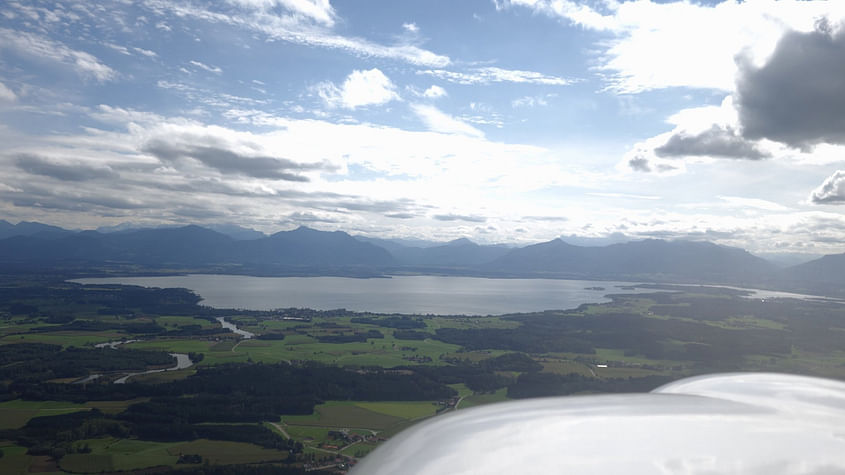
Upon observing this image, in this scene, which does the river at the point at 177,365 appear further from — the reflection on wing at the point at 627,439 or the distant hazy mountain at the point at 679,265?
the distant hazy mountain at the point at 679,265

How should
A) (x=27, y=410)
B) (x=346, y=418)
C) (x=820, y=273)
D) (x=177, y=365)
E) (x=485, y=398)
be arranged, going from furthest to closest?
(x=820, y=273) → (x=177, y=365) → (x=485, y=398) → (x=27, y=410) → (x=346, y=418)

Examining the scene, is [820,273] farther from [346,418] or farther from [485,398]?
[346,418]

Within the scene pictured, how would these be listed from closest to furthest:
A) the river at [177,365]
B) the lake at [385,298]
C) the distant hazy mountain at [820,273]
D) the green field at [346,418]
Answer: the green field at [346,418]
the river at [177,365]
the lake at [385,298]
the distant hazy mountain at [820,273]

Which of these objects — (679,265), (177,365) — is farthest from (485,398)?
(679,265)

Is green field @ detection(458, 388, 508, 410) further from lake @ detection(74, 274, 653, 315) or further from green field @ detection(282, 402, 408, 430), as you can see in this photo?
lake @ detection(74, 274, 653, 315)

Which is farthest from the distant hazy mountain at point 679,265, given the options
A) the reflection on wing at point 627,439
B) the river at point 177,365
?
the reflection on wing at point 627,439

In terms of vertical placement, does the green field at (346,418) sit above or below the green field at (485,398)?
below

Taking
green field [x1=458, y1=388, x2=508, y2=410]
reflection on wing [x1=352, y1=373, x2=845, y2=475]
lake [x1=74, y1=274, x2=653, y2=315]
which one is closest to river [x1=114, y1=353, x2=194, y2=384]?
green field [x1=458, y1=388, x2=508, y2=410]

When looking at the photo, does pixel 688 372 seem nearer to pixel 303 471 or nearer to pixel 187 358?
pixel 303 471

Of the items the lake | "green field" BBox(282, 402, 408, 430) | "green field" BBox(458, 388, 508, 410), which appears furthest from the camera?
the lake
